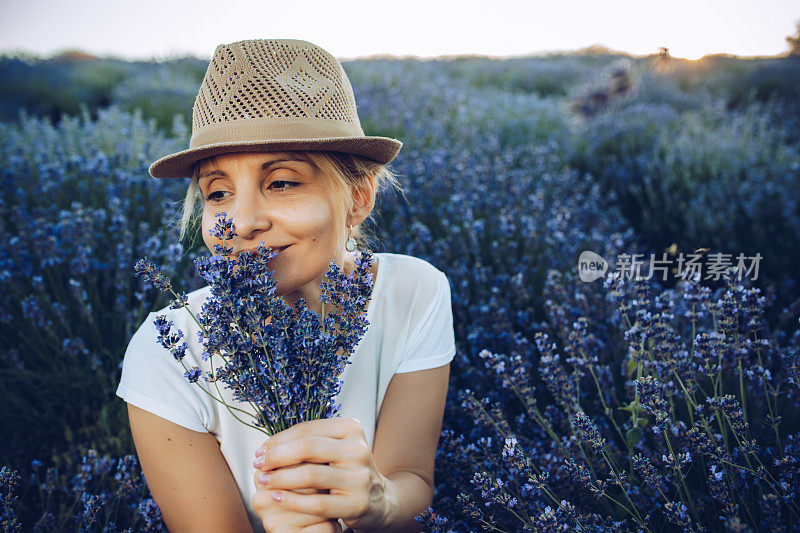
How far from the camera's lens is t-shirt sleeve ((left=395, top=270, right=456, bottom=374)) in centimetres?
167

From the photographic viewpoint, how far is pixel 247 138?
132 centimetres

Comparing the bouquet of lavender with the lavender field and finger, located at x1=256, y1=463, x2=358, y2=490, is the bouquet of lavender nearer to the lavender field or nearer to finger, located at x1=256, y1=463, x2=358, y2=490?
finger, located at x1=256, y1=463, x2=358, y2=490

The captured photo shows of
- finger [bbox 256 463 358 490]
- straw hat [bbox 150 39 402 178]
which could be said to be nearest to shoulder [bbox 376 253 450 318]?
straw hat [bbox 150 39 402 178]

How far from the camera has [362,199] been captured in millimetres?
1662

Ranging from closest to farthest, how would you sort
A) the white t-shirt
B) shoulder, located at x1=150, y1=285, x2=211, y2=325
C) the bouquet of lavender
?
the bouquet of lavender → the white t-shirt → shoulder, located at x1=150, y1=285, x2=211, y2=325

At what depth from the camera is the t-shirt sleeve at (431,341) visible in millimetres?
1670

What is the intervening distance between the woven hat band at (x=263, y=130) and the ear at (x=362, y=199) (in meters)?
0.24

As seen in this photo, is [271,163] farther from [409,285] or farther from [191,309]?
[409,285]

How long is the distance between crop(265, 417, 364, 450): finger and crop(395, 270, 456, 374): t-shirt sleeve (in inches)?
22.5

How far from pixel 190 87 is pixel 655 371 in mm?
7601

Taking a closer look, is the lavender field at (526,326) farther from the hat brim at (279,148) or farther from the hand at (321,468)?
the hat brim at (279,148)

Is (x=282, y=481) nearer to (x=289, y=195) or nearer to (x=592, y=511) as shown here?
(x=289, y=195)

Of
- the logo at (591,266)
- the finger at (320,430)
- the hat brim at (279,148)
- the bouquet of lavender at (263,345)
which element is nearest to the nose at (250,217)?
the hat brim at (279,148)

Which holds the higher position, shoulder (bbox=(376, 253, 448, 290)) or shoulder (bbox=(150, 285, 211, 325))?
shoulder (bbox=(376, 253, 448, 290))
